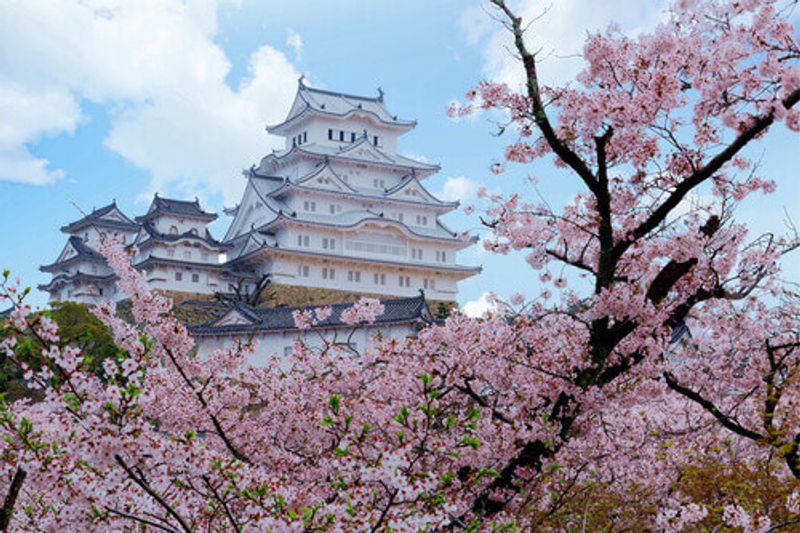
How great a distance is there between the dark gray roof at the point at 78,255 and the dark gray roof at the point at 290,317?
21907 millimetres

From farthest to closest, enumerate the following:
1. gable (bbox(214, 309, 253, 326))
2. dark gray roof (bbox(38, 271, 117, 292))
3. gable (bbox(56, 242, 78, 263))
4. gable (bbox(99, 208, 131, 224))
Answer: gable (bbox(99, 208, 131, 224))
gable (bbox(56, 242, 78, 263))
dark gray roof (bbox(38, 271, 117, 292))
gable (bbox(214, 309, 253, 326))

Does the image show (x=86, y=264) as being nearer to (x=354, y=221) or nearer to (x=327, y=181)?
(x=327, y=181)

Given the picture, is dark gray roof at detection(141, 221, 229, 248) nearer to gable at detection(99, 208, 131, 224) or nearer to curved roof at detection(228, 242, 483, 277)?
curved roof at detection(228, 242, 483, 277)

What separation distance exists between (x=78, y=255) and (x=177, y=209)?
319 inches

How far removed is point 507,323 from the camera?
887 centimetres

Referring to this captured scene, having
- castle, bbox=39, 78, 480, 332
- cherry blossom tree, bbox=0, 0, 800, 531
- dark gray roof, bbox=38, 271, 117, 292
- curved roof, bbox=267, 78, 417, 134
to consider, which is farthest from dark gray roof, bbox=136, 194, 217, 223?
cherry blossom tree, bbox=0, 0, 800, 531

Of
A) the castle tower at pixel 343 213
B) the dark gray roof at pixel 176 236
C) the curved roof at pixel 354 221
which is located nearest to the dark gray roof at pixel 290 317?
the castle tower at pixel 343 213

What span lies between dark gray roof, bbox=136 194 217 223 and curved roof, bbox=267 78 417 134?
9336mm

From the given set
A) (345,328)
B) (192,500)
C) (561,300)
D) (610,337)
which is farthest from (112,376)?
(345,328)

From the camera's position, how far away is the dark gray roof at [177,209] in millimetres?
52312

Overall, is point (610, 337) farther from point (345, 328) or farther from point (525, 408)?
point (345, 328)

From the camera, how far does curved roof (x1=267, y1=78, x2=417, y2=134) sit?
56.6 meters

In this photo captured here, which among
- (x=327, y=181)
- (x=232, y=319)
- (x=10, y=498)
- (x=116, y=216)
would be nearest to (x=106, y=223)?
(x=116, y=216)

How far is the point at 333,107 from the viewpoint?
5769cm
